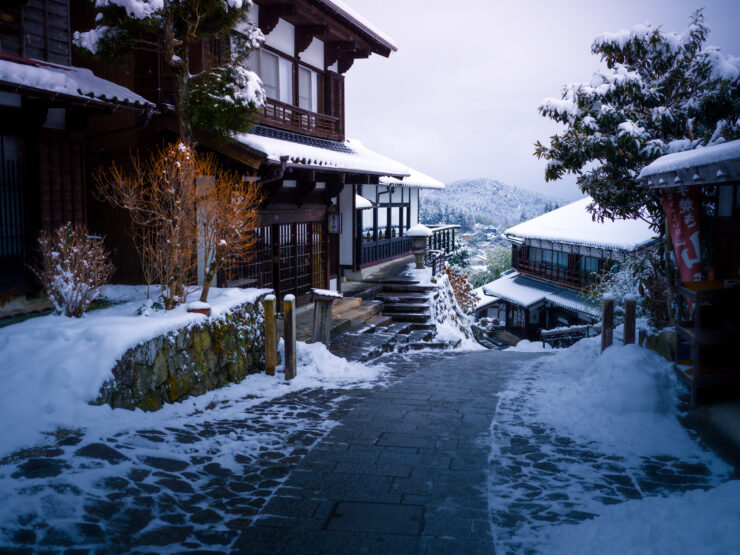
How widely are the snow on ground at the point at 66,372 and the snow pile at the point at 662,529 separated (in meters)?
4.37

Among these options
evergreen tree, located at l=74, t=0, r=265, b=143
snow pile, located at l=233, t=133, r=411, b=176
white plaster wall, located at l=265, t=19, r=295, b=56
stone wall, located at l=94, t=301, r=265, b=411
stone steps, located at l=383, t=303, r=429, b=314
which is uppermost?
white plaster wall, located at l=265, t=19, r=295, b=56

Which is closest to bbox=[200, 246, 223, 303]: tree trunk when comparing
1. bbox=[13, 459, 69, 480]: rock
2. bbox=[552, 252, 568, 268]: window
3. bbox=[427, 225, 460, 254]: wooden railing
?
bbox=[13, 459, 69, 480]: rock

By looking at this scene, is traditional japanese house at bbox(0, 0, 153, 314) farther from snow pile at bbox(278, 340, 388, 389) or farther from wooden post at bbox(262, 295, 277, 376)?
snow pile at bbox(278, 340, 388, 389)

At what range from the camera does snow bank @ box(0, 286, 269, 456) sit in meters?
5.25

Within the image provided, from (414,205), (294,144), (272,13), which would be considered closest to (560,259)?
(414,205)

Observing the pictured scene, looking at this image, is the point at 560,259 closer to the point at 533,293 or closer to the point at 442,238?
the point at 533,293

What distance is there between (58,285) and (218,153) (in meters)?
4.68

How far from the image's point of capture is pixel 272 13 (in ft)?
41.8

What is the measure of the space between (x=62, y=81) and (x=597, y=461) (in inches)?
321

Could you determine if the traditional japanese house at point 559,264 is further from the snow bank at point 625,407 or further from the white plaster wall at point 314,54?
the snow bank at point 625,407

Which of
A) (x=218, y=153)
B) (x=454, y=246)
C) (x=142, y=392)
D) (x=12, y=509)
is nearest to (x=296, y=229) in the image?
(x=218, y=153)

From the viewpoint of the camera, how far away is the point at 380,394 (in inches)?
334

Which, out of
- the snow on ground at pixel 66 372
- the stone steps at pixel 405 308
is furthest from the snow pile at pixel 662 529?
the stone steps at pixel 405 308

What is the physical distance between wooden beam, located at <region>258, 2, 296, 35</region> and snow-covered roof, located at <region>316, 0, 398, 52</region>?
0.98 meters
